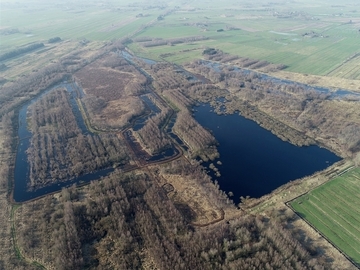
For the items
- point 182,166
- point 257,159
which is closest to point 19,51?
point 182,166

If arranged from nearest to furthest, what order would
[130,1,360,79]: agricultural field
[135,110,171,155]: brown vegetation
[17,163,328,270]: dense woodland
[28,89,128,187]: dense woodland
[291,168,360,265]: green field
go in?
[17,163,328,270]: dense woodland < [291,168,360,265]: green field < [28,89,128,187]: dense woodland < [135,110,171,155]: brown vegetation < [130,1,360,79]: agricultural field

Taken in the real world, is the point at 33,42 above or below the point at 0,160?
above

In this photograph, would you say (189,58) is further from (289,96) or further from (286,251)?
(286,251)

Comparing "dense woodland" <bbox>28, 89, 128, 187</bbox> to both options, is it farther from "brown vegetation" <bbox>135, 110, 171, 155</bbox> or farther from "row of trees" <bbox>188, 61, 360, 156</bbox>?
"row of trees" <bbox>188, 61, 360, 156</bbox>

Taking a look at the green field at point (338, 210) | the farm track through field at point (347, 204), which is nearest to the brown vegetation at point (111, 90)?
the green field at point (338, 210)

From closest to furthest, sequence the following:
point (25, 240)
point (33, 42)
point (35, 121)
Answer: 1. point (25, 240)
2. point (35, 121)
3. point (33, 42)

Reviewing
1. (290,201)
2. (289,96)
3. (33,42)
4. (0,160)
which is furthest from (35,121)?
(33,42)

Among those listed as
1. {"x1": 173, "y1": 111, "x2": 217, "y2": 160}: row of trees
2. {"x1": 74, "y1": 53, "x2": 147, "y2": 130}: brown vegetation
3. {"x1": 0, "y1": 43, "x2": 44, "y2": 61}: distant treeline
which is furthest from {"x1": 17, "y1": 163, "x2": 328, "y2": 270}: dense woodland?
{"x1": 0, "y1": 43, "x2": 44, "y2": 61}: distant treeline
